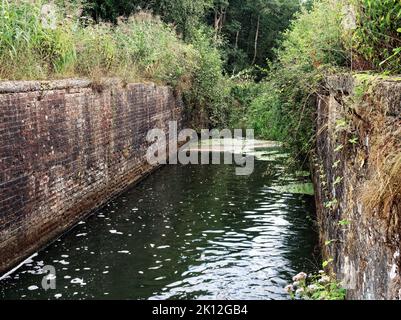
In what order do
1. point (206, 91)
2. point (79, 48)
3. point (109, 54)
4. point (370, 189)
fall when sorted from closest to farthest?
point (370, 189)
point (79, 48)
point (109, 54)
point (206, 91)

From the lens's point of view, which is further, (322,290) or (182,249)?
(182,249)

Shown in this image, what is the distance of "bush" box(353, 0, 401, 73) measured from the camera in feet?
16.9

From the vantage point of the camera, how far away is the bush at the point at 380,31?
5156 millimetres

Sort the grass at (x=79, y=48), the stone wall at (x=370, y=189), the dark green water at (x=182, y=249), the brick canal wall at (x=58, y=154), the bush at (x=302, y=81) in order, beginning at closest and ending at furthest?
the stone wall at (x=370, y=189) → the dark green water at (x=182, y=249) → the brick canal wall at (x=58, y=154) → the grass at (x=79, y=48) → the bush at (x=302, y=81)

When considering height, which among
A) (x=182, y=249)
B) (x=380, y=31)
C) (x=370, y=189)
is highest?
(x=380, y=31)

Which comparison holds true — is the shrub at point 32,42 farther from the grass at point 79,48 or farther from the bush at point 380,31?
the bush at point 380,31

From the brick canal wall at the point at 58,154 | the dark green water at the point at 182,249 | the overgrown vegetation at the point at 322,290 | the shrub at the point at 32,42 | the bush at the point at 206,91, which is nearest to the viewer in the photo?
the overgrown vegetation at the point at 322,290

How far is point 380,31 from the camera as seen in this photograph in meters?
5.62

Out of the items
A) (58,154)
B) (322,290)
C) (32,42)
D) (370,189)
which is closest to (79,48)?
(32,42)

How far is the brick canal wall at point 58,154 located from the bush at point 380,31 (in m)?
5.20

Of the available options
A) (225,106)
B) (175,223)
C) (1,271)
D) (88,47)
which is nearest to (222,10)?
(225,106)

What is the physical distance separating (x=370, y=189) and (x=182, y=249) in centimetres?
612

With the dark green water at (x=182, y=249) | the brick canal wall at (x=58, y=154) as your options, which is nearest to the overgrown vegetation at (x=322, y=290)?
the dark green water at (x=182, y=249)

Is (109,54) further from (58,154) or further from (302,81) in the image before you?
(302,81)
